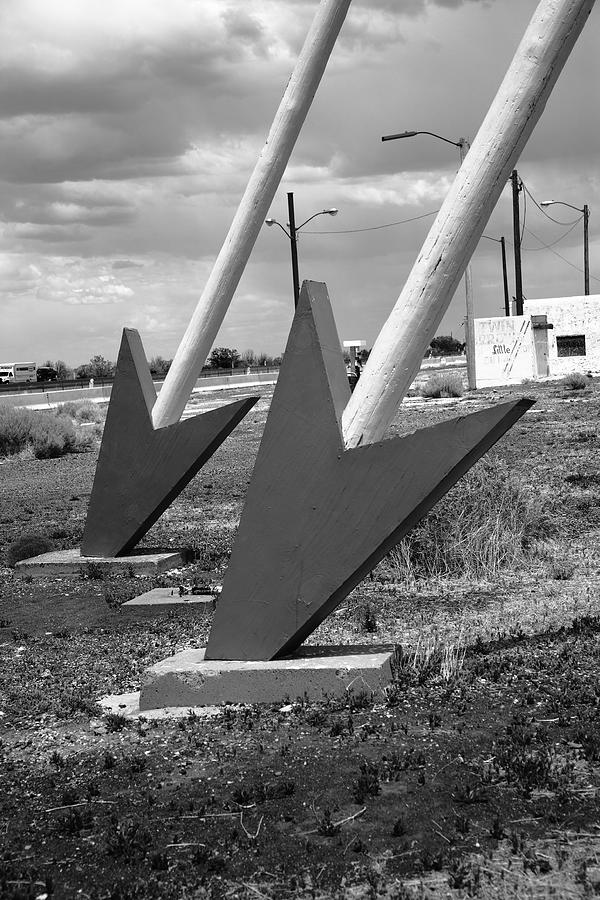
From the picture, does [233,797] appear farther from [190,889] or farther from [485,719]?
[485,719]

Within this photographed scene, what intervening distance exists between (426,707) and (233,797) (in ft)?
4.36

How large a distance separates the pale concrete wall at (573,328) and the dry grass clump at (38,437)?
64.4 feet

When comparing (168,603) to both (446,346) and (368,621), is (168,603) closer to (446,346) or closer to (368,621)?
(368,621)

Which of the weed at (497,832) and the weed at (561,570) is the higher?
the weed at (497,832)

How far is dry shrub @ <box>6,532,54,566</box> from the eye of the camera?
11.1 metres

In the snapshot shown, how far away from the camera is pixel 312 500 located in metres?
5.84

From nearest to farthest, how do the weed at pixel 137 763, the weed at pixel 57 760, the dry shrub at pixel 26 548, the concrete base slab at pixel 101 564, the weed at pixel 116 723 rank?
the weed at pixel 137 763 → the weed at pixel 57 760 → the weed at pixel 116 723 → the concrete base slab at pixel 101 564 → the dry shrub at pixel 26 548

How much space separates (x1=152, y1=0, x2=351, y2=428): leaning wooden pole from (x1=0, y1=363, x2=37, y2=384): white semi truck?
260 feet

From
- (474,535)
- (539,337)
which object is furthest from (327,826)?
(539,337)

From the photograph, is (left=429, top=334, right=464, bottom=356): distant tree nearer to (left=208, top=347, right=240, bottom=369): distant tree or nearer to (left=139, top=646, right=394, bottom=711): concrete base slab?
(left=208, top=347, right=240, bottom=369): distant tree

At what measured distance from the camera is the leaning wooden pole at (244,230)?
8984mm

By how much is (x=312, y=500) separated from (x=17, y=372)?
8828 centimetres

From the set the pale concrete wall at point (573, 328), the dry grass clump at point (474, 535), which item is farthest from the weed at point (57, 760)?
the pale concrete wall at point (573, 328)

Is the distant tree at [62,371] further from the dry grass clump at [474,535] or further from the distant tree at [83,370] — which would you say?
the dry grass clump at [474,535]
